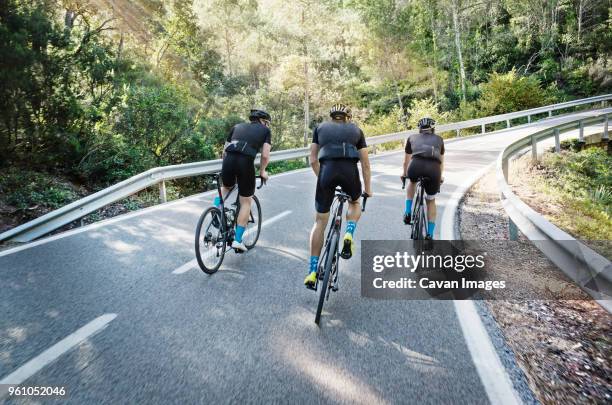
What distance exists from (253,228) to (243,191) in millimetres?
1046

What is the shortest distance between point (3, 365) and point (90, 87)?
30.8ft

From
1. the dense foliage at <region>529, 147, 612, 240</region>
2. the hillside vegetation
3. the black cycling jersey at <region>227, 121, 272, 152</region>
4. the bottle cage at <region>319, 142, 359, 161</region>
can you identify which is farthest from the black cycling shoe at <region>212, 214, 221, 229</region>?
the hillside vegetation

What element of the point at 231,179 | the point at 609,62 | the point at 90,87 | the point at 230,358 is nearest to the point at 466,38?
the point at 609,62

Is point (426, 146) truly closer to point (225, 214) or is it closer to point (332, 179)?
point (332, 179)

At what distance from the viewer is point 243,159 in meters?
5.49

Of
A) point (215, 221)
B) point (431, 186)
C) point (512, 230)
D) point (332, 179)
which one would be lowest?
point (512, 230)

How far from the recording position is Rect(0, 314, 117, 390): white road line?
2.88 m

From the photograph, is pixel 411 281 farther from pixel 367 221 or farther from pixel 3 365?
pixel 3 365

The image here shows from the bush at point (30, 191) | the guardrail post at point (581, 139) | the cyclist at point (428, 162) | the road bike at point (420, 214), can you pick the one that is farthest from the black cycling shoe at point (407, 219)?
the guardrail post at point (581, 139)

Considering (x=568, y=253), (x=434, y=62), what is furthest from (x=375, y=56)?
(x=568, y=253)

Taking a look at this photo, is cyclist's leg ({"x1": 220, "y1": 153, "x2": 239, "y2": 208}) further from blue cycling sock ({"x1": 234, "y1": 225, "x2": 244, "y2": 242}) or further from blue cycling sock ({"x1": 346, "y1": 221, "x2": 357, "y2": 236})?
blue cycling sock ({"x1": 346, "y1": 221, "x2": 357, "y2": 236})

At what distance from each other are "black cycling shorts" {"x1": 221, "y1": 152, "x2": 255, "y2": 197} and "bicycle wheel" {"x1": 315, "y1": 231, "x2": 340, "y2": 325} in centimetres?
185

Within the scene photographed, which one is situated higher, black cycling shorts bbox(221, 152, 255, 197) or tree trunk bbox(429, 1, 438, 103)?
Answer: tree trunk bbox(429, 1, 438, 103)

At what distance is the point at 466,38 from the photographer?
124 ft
